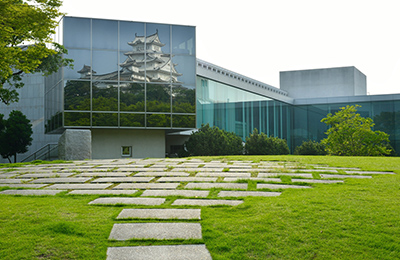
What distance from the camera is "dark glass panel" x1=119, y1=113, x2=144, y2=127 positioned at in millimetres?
26103

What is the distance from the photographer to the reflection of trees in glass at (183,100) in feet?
88.7

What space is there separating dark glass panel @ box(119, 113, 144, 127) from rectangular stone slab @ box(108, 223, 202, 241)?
21481 millimetres

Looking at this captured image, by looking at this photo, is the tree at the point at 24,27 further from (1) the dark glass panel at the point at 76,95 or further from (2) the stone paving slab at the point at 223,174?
(1) the dark glass panel at the point at 76,95

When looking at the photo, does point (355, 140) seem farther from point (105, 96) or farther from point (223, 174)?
point (223, 174)

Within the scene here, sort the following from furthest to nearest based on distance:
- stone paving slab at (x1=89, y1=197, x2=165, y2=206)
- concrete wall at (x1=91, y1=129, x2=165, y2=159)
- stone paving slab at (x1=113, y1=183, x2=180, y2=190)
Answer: concrete wall at (x1=91, y1=129, x2=165, y2=159)
stone paving slab at (x1=113, y1=183, x2=180, y2=190)
stone paving slab at (x1=89, y1=197, x2=165, y2=206)

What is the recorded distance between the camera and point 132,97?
26.0 metres

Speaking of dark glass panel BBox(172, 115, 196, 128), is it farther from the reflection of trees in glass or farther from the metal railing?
the metal railing

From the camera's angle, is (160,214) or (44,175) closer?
(160,214)

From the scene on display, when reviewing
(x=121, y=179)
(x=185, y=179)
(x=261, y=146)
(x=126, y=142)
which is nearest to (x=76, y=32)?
(x=126, y=142)

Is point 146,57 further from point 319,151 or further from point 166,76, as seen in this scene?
point 319,151

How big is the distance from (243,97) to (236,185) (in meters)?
31.0

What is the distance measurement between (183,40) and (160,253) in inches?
970

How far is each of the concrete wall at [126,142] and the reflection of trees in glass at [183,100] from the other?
7.90 ft

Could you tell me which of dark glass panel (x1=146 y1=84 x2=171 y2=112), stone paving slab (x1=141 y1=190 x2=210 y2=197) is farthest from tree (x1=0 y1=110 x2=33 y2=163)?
stone paving slab (x1=141 y1=190 x2=210 y2=197)
